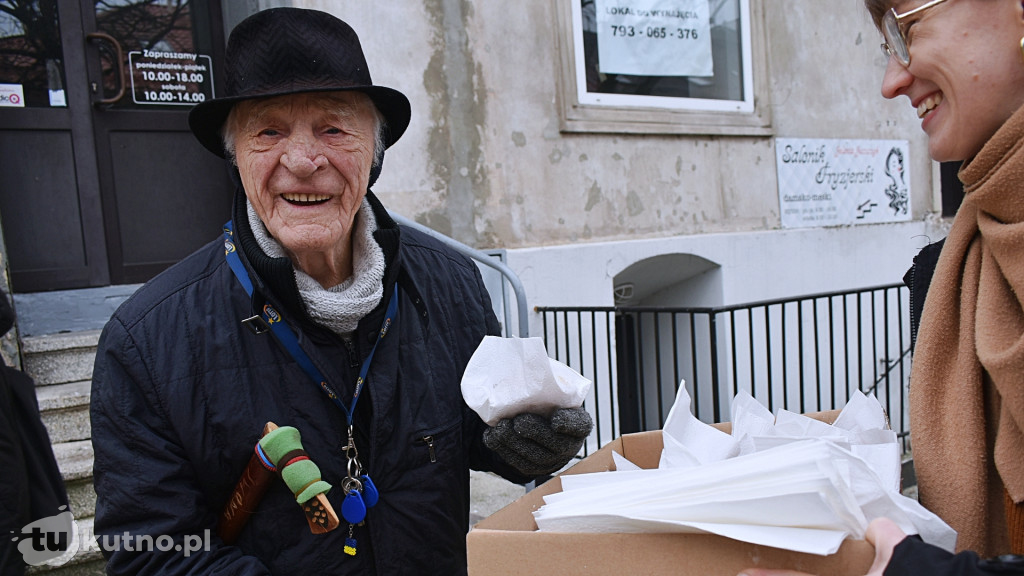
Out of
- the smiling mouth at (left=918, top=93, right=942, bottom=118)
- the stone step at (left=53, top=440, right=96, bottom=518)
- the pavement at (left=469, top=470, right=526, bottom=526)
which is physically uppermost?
the smiling mouth at (left=918, top=93, right=942, bottom=118)

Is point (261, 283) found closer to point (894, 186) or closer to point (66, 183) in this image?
point (66, 183)

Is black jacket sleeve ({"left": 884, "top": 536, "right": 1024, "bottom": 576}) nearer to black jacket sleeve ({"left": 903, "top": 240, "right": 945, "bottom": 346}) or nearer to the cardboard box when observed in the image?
the cardboard box

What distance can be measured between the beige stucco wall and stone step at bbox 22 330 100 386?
79.3 inches

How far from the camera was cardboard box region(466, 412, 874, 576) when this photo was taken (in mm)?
939

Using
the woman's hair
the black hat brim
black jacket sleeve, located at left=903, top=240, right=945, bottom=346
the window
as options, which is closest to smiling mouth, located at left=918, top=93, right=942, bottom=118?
the woman's hair

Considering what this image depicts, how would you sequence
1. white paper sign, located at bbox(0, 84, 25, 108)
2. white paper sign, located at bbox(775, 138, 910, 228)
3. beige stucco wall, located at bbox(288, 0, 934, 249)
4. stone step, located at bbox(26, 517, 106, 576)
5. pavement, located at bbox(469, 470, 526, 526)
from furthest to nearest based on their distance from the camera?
white paper sign, located at bbox(775, 138, 910, 228) < beige stucco wall, located at bbox(288, 0, 934, 249) < white paper sign, located at bbox(0, 84, 25, 108) < pavement, located at bbox(469, 470, 526, 526) < stone step, located at bbox(26, 517, 106, 576)

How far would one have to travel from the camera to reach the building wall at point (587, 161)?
16.6 ft

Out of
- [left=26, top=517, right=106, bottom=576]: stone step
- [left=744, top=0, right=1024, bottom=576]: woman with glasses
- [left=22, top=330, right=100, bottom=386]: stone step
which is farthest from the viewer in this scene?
[left=22, top=330, right=100, bottom=386]: stone step

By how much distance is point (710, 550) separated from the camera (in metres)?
0.96

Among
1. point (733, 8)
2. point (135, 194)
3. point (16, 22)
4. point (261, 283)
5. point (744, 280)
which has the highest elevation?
point (733, 8)

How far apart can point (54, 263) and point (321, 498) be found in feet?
12.7

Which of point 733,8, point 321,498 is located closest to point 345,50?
point 321,498

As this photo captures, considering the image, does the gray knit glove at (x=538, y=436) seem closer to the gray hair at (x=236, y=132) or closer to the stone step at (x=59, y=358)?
the gray hair at (x=236, y=132)

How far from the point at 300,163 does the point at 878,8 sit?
1223mm
